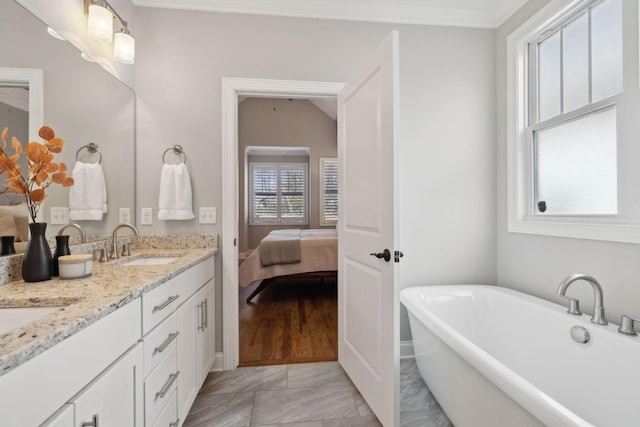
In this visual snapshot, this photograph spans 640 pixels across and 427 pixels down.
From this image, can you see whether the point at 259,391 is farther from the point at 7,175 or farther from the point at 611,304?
the point at 611,304

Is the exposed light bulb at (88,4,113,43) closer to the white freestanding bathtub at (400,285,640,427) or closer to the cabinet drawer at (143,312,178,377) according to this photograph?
the cabinet drawer at (143,312,178,377)

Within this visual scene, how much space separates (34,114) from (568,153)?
2.84m

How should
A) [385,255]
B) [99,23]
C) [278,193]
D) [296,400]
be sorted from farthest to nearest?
[278,193] < [296,400] < [99,23] < [385,255]

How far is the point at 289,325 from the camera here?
9.04 ft

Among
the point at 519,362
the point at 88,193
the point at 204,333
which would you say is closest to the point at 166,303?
the point at 204,333

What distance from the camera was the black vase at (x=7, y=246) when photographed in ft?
3.59

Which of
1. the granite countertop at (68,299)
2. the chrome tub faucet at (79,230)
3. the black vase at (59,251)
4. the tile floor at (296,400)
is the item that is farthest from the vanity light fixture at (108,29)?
the tile floor at (296,400)

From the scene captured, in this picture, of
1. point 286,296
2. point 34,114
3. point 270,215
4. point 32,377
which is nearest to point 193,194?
point 34,114

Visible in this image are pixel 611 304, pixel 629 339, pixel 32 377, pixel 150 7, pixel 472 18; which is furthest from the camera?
pixel 472 18

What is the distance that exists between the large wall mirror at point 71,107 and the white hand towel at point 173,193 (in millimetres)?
237

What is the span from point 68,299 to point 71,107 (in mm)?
1105

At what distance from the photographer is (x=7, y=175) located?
3.50ft

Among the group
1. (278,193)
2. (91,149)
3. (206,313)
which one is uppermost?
(278,193)

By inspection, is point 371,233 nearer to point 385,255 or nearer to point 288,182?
point 385,255
